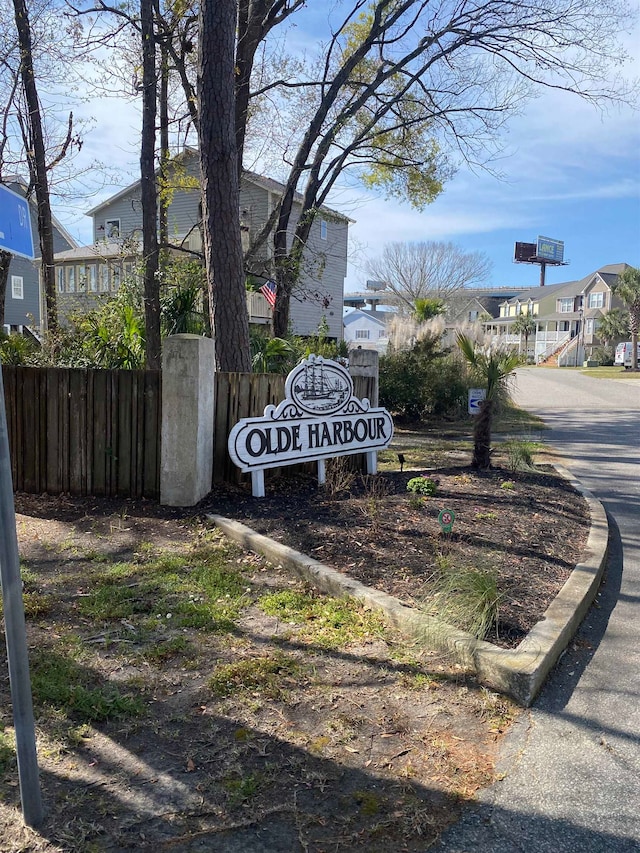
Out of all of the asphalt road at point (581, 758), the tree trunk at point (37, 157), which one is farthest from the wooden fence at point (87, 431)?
the tree trunk at point (37, 157)

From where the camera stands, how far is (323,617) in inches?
163

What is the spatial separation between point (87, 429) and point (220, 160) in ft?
11.6

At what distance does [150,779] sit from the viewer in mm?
2607

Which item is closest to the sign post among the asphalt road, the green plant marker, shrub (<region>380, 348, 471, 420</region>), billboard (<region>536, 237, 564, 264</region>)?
the asphalt road

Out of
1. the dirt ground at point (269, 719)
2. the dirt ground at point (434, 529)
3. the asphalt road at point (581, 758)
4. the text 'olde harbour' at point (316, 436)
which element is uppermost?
the text 'olde harbour' at point (316, 436)

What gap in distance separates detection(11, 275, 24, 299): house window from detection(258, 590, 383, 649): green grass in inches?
1413

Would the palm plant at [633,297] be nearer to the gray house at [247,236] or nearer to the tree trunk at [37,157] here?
the gray house at [247,236]

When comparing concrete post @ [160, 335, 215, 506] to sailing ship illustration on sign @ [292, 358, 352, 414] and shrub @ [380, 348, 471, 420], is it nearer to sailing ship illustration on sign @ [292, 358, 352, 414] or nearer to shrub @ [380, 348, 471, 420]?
sailing ship illustration on sign @ [292, 358, 352, 414]

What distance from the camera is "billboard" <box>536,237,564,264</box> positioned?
396 feet

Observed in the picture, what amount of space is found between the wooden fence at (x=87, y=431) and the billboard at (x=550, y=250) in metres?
125

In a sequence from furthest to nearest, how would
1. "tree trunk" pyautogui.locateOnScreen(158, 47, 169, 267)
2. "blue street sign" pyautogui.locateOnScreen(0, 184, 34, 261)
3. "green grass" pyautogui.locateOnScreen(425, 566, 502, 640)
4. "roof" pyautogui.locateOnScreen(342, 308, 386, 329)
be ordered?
"roof" pyautogui.locateOnScreen(342, 308, 386, 329), "tree trunk" pyautogui.locateOnScreen(158, 47, 169, 267), "green grass" pyautogui.locateOnScreen(425, 566, 502, 640), "blue street sign" pyautogui.locateOnScreen(0, 184, 34, 261)

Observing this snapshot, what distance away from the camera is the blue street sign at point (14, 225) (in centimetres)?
229

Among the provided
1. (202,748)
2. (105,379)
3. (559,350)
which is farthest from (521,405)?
(559,350)

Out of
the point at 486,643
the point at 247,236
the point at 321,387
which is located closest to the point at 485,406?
the point at 321,387
